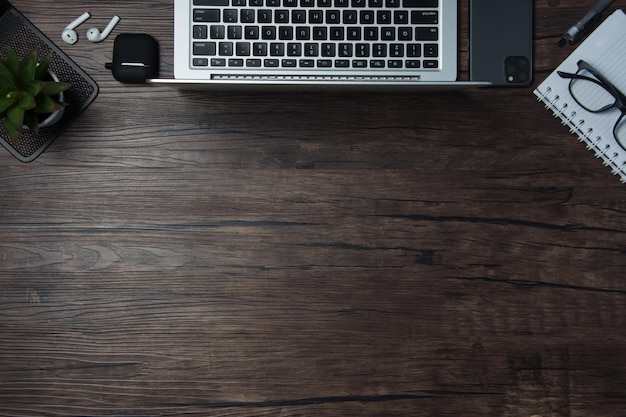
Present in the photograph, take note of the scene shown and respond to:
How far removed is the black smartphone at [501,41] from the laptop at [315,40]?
0.19ft

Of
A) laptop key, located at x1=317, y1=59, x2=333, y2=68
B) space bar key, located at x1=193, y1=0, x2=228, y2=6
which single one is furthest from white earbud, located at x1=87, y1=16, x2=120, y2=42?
laptop key, located at x1=317, y1=59, x2=333, y2=68

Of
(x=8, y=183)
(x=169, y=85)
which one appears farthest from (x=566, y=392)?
(x=8, y=183)

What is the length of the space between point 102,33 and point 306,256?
46 centimetres

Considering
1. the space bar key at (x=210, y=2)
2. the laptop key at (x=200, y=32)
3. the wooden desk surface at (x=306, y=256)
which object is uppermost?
the space bar key at (x=210, y=2)

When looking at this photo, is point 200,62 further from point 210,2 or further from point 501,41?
point 501,41

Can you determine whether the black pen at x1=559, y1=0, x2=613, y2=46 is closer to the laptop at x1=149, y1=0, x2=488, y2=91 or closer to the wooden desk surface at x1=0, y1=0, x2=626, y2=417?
the wooden desk surface at x1=0, y1=0, x2=626, y2=417

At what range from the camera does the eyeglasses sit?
88 centimetres

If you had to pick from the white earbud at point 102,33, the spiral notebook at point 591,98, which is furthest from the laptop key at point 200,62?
the spiral notebook at point 591,98

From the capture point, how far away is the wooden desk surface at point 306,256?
91 cm

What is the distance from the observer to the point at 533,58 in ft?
2.97

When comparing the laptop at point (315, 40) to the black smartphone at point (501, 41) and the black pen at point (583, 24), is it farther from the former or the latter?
the black pen at point (583, 24)

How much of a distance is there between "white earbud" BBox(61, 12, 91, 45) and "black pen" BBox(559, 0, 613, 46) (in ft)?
2.39

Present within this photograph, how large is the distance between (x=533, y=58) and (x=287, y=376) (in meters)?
0.62

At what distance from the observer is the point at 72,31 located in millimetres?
900
